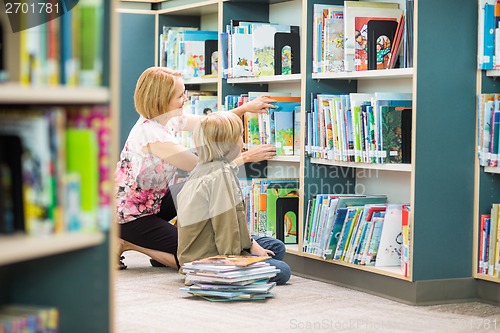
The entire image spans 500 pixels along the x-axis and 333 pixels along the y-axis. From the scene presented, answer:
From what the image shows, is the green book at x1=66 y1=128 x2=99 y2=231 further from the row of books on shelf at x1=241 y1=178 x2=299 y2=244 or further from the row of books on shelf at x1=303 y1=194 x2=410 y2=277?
the row of books on shelf at x1=241 y1=178 x2=299 y2=244

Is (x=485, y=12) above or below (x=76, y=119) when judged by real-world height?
above

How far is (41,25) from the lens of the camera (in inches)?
76.5

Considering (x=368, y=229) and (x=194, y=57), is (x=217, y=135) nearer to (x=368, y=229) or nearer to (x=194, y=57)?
(x=368, y=229)

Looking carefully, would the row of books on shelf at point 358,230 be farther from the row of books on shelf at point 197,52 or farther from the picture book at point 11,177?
the picture book at point 11,177

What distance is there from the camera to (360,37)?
400 cm

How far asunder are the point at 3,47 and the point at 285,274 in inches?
98.1

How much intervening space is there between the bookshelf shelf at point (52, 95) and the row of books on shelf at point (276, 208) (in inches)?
102

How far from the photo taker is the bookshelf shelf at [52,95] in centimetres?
172

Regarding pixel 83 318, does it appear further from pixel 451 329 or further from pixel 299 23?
pixel 299 23

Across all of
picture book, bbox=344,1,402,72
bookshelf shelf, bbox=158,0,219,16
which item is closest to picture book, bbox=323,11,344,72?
picture book, bbox=344,1,402,72

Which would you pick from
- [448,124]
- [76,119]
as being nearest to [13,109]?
[76,119]

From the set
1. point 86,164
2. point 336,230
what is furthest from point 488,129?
point 86,164
